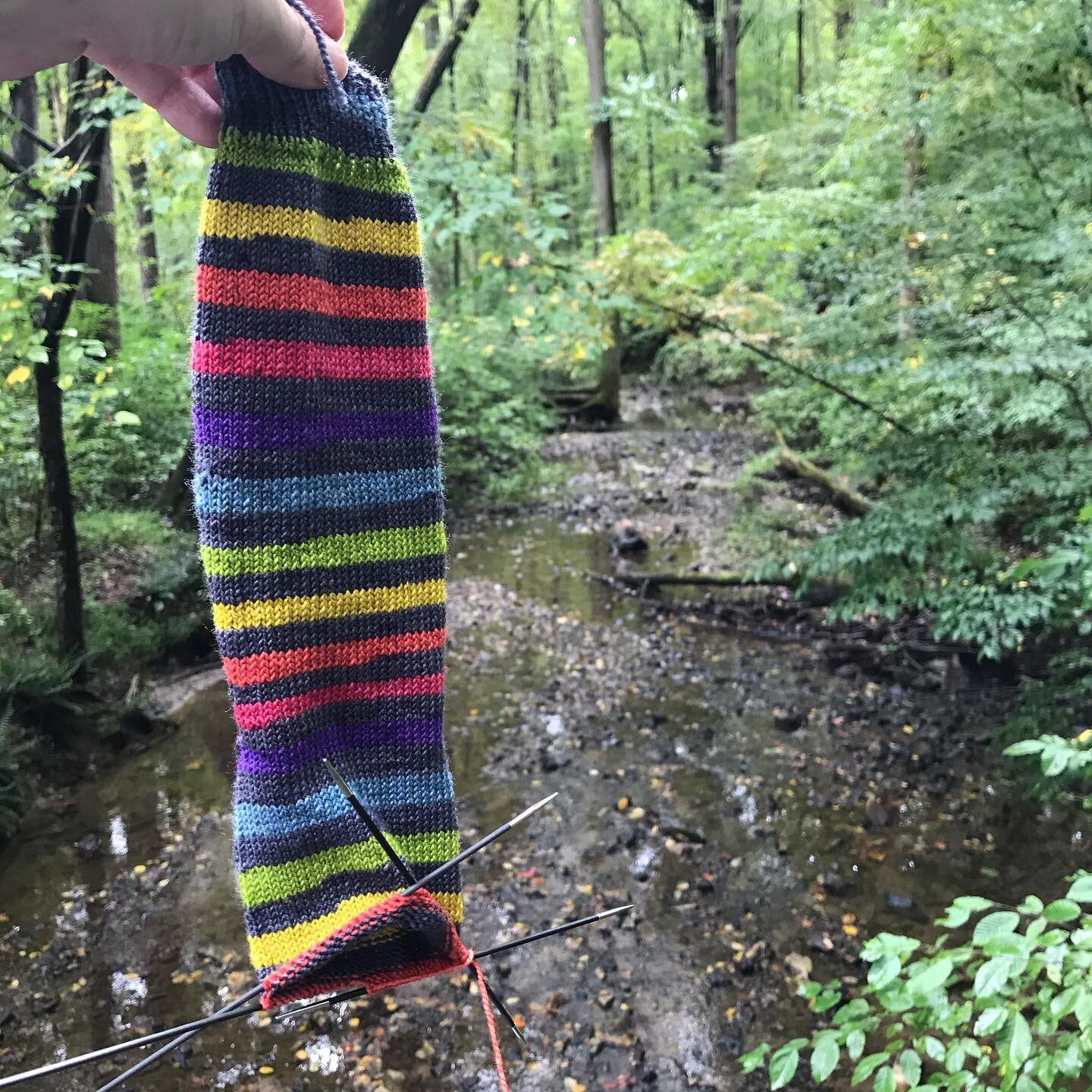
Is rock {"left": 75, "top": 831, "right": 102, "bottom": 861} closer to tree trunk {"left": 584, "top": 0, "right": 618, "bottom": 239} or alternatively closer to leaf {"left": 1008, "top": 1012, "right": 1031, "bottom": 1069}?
leaf {"left": 1008, "top": 1012, "right": 1031, "bottom": 1069}

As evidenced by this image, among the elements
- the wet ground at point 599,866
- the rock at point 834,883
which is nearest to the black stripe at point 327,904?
the wet ground at point 599,866

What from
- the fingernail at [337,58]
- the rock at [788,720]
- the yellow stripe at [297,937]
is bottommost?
the rock at [788,720]

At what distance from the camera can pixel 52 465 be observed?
3902mm

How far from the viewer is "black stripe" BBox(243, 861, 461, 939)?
34.6 inches

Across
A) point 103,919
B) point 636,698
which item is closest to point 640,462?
point 636,698

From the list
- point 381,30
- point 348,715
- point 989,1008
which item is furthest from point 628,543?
point 348,715

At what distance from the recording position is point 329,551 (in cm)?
91

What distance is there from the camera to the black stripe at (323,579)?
33.3 inches

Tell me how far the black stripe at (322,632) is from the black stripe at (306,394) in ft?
0.79

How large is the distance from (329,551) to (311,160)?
44cm

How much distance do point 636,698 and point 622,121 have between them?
14.3 metres

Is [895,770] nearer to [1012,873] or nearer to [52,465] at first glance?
[1012,873]

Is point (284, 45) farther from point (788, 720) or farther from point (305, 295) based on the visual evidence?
point (788, 720)

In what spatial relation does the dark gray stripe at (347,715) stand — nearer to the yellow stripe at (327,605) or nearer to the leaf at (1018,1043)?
the yellow stripe at (327,605)
